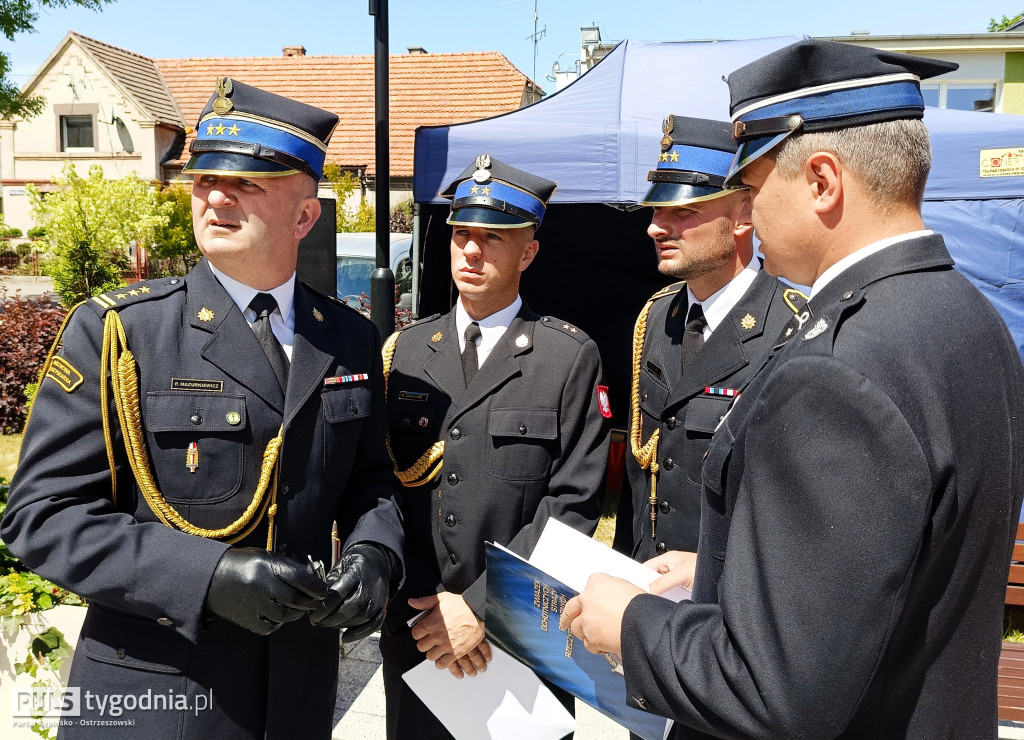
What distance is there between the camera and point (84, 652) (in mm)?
1771

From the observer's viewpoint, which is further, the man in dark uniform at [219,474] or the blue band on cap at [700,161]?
the blue band on cap at [700,161]

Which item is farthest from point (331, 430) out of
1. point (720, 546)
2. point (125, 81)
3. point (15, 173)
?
point (15, 173)

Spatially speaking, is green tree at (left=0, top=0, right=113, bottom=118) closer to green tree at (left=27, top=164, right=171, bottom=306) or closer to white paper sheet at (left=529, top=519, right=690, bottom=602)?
green tree at (left=27, top=164, right=171, bottom=306)

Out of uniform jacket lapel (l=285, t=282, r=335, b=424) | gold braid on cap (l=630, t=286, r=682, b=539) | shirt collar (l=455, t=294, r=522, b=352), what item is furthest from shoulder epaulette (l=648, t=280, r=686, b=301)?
uniform jacket lapel (l=285, t=282, r=335, b=424)

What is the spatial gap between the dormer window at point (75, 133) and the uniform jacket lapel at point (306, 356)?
3003 centimetres

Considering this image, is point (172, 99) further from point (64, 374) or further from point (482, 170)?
point (64, 374)

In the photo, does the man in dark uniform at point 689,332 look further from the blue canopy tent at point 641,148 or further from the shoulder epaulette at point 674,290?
the blue canopy tent at point 641,148

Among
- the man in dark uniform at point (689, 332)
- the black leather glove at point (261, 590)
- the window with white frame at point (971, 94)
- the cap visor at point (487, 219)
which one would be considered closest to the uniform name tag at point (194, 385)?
the black leather glove at point (261, 590)

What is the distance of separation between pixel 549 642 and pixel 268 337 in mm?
1023

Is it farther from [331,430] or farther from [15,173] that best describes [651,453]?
[15,173]

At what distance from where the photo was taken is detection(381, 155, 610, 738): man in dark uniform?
2.50 metres

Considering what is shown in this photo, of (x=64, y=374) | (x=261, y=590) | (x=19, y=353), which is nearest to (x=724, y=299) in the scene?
(x=261, y=590)

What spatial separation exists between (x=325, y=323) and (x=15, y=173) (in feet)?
104

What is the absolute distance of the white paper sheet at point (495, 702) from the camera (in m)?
2.22
